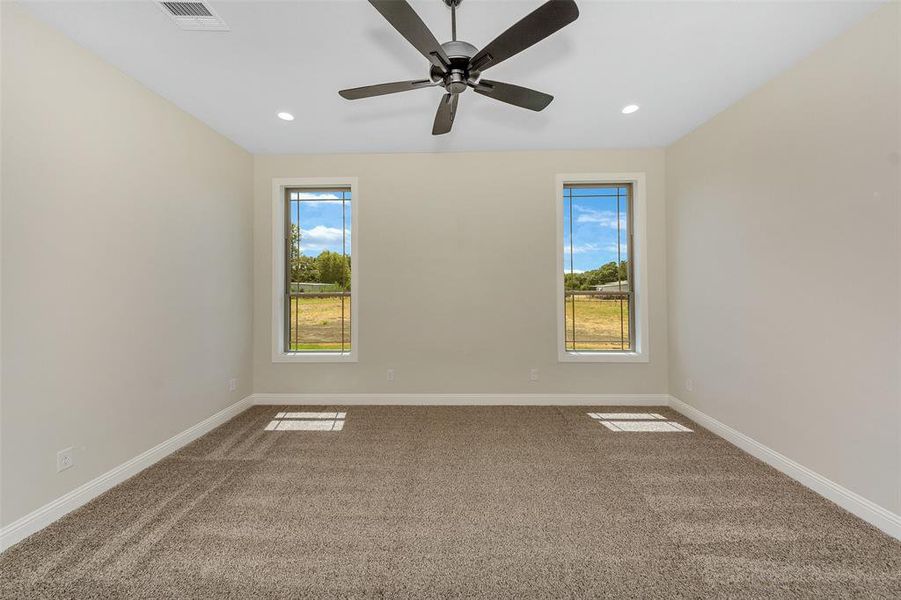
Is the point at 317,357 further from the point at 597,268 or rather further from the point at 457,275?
the point at 597,268

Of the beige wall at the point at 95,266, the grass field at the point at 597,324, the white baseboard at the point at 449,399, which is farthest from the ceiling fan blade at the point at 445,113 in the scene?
the white baseboard at the point at 449,399

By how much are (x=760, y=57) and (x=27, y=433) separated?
4575 mm

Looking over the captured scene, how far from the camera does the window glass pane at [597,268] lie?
12.0 feet

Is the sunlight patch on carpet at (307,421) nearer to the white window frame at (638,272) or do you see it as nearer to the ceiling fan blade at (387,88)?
the white window frame at (638,272)

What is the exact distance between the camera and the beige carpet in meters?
1.40

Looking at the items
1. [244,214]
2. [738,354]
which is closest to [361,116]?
[244,214]

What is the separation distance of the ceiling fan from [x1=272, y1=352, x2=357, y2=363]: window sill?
248cm

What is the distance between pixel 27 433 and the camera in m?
1.69

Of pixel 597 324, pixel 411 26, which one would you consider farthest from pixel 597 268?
pixel 411 26

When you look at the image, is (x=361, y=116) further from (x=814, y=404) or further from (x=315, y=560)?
(x=814, y=404)

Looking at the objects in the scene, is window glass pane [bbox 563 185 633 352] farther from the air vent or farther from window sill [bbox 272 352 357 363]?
the air vent

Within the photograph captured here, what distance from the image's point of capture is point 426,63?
6.97 feet

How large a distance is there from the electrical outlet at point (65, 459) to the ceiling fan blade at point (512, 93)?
298 centimetres

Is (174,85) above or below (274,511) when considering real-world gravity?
above
